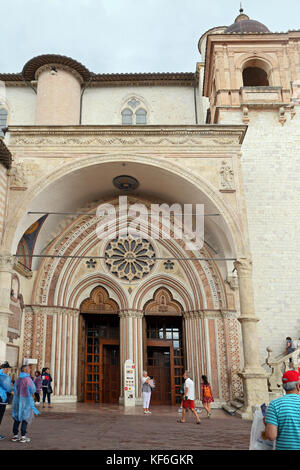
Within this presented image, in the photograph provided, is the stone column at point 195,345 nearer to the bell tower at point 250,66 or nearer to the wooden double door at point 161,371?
the wooden double door at point 161,371

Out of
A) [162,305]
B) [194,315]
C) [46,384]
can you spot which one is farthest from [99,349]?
[194,315]

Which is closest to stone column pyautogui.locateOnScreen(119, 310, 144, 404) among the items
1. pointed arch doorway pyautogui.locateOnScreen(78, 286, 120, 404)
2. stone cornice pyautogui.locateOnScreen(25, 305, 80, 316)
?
pointed arch doorway pyautogui.locateOnScreen(78, 286, 120, 404)

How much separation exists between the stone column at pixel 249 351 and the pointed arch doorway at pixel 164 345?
372 cm

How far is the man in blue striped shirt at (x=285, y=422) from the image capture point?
295 centimetres

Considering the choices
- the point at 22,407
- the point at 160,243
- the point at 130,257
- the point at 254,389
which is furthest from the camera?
the point at 160,243

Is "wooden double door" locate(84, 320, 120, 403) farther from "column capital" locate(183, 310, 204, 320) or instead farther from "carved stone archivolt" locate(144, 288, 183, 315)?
"column capital" locate(183, 310, 204, 320)

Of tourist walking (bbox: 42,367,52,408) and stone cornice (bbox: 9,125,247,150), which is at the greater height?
stone cornice (bbox: 9,125,247,150)

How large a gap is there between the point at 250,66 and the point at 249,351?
11.6 metres

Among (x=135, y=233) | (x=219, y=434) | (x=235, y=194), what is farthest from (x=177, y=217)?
(x=219, y=434)

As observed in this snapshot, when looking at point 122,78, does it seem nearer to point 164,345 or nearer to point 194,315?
point 194,315

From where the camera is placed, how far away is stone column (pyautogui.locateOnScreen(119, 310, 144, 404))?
13.4 metres

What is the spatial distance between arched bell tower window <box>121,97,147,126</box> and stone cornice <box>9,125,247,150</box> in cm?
566

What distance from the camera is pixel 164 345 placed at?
47.2 ft

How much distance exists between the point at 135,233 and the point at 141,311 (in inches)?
112
